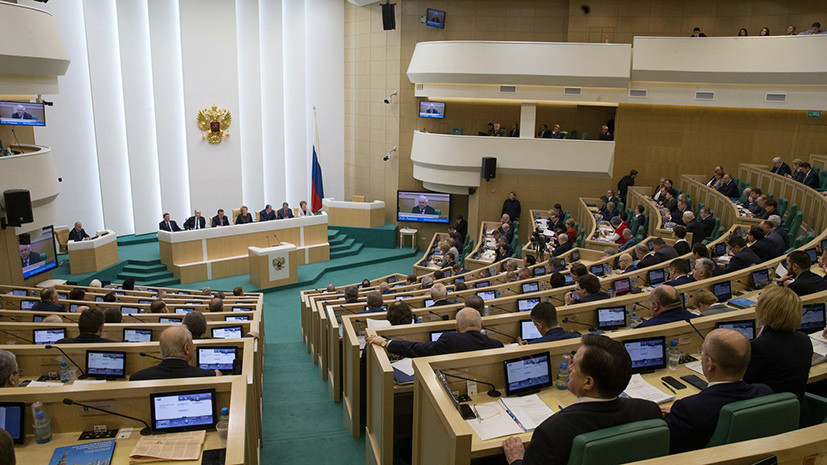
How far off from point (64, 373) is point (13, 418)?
134 centimetres

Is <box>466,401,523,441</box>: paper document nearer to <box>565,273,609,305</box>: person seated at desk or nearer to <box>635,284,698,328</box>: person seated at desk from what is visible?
<box>635,284,698,328</box>: person seated at desk

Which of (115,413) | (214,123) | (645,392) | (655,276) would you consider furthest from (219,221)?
(645,392)

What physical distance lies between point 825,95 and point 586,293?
34.2 feet

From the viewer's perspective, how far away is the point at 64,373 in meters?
4.36

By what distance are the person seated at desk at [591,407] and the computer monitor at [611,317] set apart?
2762 mm

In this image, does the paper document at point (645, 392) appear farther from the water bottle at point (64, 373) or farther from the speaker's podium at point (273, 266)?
the speaker's podium at point (273, 266)

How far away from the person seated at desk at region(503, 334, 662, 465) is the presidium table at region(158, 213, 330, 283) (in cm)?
1095

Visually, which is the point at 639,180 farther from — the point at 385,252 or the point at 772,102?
the point at 385,252

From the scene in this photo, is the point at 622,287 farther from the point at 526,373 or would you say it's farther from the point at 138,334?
the point at 138,334

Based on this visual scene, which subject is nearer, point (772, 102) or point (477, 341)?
point (477, 341)

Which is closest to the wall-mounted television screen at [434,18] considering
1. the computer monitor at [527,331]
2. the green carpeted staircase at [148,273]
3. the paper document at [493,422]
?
the green carpeted staircase at [148,273]

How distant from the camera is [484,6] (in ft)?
51.2

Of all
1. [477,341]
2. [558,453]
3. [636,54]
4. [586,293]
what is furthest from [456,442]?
[636,54]

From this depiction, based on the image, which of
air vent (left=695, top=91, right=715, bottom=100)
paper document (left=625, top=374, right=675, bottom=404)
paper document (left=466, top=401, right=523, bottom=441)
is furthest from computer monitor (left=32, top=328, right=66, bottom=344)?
air vent (left=695, top=91, right=715, bottom=100)
